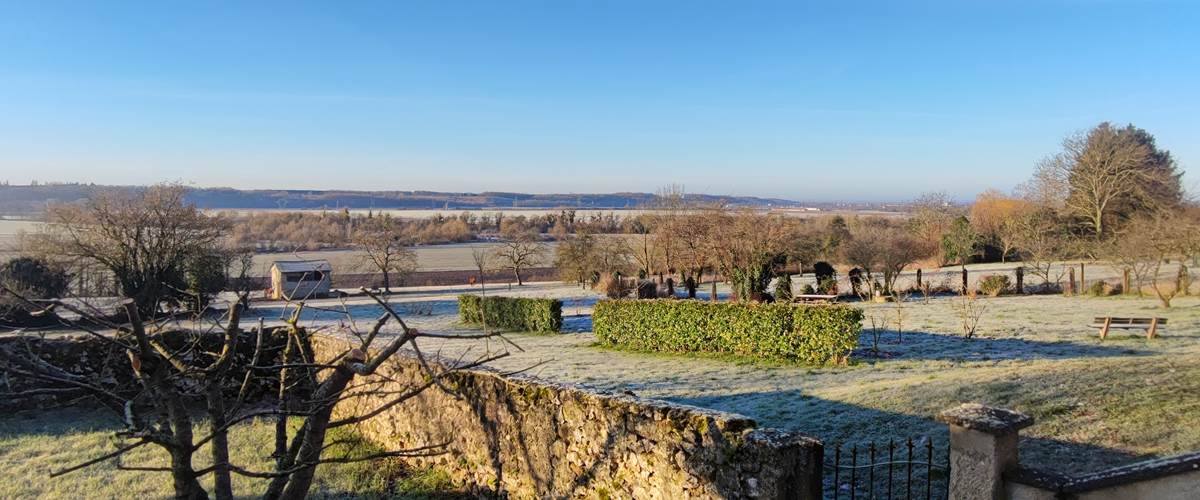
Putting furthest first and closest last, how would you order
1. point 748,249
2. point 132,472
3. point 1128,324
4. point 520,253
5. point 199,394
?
Result: 1. point 520,253
2. point 748,249
3. point 1128,324
4. point 132,472
5. point 199,394

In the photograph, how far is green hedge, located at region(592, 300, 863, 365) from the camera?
15.2m

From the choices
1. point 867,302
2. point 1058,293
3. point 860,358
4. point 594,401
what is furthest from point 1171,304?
point 594,401

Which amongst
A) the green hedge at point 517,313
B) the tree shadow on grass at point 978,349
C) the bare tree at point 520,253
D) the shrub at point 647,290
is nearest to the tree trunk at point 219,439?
the tree shadow on grass at point 978,349

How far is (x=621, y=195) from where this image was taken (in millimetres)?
182250

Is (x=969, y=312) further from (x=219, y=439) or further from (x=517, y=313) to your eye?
(x=219, y=439)

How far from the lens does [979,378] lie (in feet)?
33.7

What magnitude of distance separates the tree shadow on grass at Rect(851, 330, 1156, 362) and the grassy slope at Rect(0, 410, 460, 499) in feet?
35.1

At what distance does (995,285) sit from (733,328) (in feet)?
52.3

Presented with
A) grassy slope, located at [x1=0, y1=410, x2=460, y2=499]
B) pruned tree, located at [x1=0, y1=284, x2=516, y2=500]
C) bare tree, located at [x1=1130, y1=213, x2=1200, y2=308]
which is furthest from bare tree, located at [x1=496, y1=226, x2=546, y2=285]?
pruned tree, located at [x1=0, y1=284, x2=516, y2=500]

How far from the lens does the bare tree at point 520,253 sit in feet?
160

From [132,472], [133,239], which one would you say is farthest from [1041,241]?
[133,239]

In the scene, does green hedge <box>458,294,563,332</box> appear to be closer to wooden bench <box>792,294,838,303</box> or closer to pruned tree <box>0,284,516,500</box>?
wooden bench <box>792,294,838,303</box>

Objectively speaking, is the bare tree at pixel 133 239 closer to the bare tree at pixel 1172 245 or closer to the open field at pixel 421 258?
the open field at pixel 421 258

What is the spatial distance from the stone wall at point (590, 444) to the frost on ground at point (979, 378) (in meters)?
0.79
